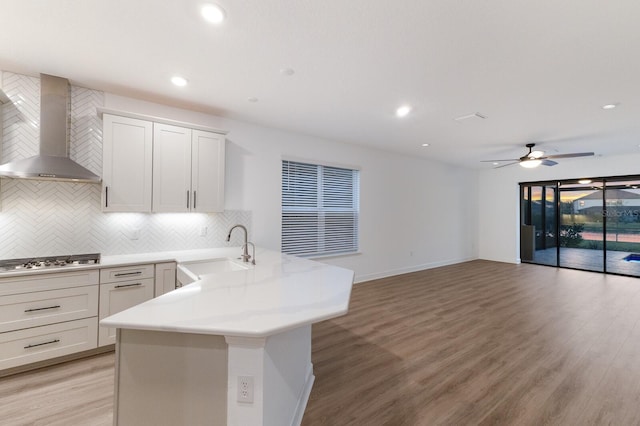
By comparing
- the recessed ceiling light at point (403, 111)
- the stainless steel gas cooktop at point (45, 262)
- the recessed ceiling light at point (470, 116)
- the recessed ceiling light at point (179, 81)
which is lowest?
the stainless steel gas cooktop at point (45, 262)

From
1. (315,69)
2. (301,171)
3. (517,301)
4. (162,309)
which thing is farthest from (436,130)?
(162,309)

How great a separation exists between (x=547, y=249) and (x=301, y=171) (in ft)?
24.7

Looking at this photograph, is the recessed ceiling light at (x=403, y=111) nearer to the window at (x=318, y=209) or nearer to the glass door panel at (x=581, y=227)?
the window at (x=318, y=209)

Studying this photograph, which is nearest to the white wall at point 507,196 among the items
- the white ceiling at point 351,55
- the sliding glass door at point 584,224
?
the sliding glass door at point 584,224

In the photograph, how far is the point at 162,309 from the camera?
1.29m

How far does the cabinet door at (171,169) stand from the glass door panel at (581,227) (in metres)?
8.95

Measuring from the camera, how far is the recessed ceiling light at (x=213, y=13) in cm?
181

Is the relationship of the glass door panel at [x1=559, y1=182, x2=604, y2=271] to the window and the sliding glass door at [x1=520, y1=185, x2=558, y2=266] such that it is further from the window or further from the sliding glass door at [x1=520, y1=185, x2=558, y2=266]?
the window

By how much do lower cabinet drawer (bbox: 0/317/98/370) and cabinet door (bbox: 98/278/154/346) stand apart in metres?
0.08

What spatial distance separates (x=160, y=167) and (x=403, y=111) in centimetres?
318

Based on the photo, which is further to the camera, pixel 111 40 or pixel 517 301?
pixel 517 301

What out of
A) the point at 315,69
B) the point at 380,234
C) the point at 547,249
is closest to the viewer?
the point at 315,69

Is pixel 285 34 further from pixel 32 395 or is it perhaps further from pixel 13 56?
pixel 32 395

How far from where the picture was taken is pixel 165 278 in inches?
115
